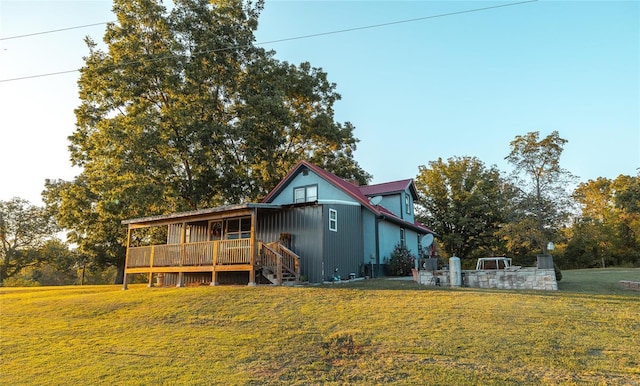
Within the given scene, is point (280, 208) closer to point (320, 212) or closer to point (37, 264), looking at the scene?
point (320, 212)

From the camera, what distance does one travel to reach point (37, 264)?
131 feet

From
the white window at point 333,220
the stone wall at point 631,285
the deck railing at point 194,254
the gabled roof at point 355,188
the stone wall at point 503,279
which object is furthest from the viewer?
the gabled roof at point 355,188

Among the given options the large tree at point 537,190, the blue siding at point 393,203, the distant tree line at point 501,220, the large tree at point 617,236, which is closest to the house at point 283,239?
the blue siding at point 393,203

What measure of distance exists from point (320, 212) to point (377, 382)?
33.8 feet

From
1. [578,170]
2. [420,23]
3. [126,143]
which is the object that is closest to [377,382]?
[420,23]

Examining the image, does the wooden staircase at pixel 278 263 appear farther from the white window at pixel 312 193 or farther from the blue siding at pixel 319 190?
the blue siding at pixel 319 190

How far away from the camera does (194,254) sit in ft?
51.8

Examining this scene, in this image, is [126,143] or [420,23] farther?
[126,143]

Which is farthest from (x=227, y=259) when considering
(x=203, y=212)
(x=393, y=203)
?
(x=393, y=203)

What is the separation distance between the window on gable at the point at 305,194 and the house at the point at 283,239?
0.05m

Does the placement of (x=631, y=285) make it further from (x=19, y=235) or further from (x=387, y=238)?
(x=19, y=235)

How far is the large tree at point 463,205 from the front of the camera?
106ft

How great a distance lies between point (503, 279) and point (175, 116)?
699 inches

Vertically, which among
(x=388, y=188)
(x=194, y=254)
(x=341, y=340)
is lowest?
(x=341, y=340)
